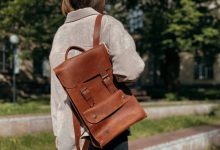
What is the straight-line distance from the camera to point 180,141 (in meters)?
8.43

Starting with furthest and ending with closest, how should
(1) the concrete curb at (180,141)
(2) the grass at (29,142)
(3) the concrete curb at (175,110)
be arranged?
(3) the concrete curb at (175,110) < (2) the grass at (29,142) < (1) the concrete curb at (180,141)

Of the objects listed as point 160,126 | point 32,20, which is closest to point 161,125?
point 160,126

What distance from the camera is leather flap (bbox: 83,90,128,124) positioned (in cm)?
308

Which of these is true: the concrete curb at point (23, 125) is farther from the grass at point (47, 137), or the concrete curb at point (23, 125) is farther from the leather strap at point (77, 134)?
the leather strap at point (77, 134)

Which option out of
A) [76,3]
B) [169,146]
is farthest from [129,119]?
[169,146]

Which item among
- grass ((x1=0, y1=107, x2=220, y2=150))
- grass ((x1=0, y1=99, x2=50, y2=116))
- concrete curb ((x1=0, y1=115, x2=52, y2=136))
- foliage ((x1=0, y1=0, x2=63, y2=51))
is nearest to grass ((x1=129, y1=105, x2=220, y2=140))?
grass ((x1=0, y1=107, x2=220, y2=150))

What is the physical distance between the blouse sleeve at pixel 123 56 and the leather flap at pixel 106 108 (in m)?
0.10

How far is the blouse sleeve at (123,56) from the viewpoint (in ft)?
10.3

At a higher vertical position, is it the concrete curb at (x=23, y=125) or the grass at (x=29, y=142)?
the grass at (x=29, y=142)

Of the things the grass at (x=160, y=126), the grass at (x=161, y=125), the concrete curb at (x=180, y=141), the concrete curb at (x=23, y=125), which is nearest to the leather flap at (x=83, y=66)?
the concrete curb at (x=180, y=141)

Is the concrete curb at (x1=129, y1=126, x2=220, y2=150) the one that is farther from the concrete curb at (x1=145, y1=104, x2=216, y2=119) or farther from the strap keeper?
the strap keeper

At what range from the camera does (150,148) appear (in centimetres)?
743

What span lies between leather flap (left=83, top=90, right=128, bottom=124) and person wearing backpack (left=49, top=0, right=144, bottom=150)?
3.9 inches

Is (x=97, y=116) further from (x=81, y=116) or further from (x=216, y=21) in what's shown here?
(x=216, y=21)
